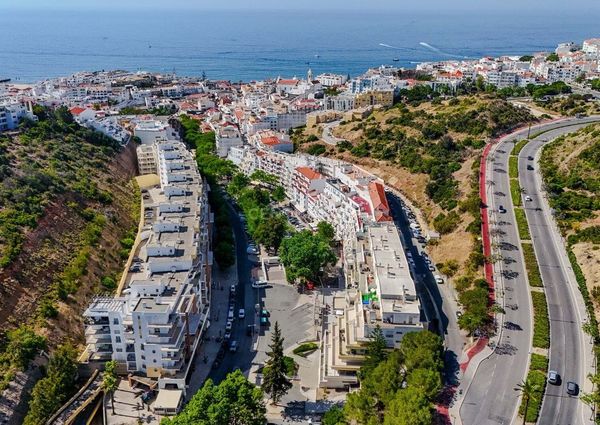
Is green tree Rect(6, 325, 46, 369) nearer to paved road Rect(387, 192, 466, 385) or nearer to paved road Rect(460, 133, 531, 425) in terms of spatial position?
paved road Rect(387, 192, 466, 385)

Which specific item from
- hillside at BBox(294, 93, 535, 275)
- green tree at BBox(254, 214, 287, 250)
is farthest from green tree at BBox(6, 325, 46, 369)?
hillside at BBox(294, 93, 535, 275)

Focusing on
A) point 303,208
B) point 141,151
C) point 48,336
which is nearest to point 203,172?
point 141,151

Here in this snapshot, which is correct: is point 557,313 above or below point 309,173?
below

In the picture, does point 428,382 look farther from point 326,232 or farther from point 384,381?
point 326,232

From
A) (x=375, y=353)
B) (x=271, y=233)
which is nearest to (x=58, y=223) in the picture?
(x=271, y=233)

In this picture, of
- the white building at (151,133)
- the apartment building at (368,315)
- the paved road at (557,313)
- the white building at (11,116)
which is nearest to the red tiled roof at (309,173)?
the apartment building at (368,315)
